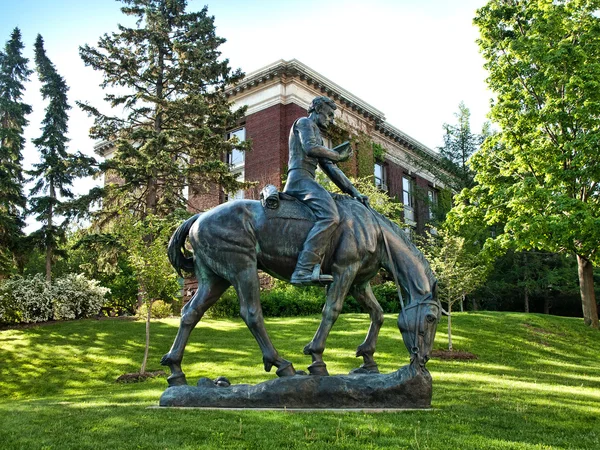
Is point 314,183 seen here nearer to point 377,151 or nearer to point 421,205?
point 377,151

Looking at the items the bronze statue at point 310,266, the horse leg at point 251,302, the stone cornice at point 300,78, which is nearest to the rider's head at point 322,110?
the bronze statue at point 310,266

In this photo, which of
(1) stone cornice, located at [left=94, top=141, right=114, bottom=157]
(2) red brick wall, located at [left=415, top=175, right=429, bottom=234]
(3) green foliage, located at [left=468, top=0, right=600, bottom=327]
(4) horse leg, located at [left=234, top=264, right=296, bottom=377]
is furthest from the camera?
(2) red brick wall, located at [left=415, top=175, right=429, bottom=234]

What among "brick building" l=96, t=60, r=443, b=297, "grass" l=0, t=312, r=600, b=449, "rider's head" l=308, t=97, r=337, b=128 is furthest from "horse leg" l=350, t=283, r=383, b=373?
"brick building" l=96, t=60, r=443, b=297

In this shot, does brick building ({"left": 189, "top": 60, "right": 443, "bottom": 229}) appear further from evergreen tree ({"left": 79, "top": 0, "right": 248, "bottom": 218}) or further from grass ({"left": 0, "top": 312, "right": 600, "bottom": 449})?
grass ({"left": 0, "top": 312, "right": 600, "bottom": 449})

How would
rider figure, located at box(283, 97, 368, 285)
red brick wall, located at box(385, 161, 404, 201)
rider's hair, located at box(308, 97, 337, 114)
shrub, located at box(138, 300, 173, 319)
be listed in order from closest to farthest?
rider figure, located at box(283, 97, 368, 285), rider's hair, located at box(308, 97, 337, 114), shrub, located at box(138, 300, 173, 319), red brick wall, located at box(385, 161, 404, 201)

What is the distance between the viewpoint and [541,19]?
21.6 meters

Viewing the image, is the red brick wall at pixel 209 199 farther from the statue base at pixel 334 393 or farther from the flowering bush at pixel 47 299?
the statue base at pixel 334 393

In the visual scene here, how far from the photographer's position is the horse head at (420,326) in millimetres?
6582

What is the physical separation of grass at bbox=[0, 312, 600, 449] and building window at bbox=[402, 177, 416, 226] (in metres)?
19.2

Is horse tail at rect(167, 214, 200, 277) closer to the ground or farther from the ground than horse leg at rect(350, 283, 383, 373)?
farther from the ground

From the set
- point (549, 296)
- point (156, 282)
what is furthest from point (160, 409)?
point (549, 296)

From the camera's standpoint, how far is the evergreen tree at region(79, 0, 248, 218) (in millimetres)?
26656

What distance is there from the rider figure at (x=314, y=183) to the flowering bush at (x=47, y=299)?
21.6 metres

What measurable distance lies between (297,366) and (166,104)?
55.5 feet
